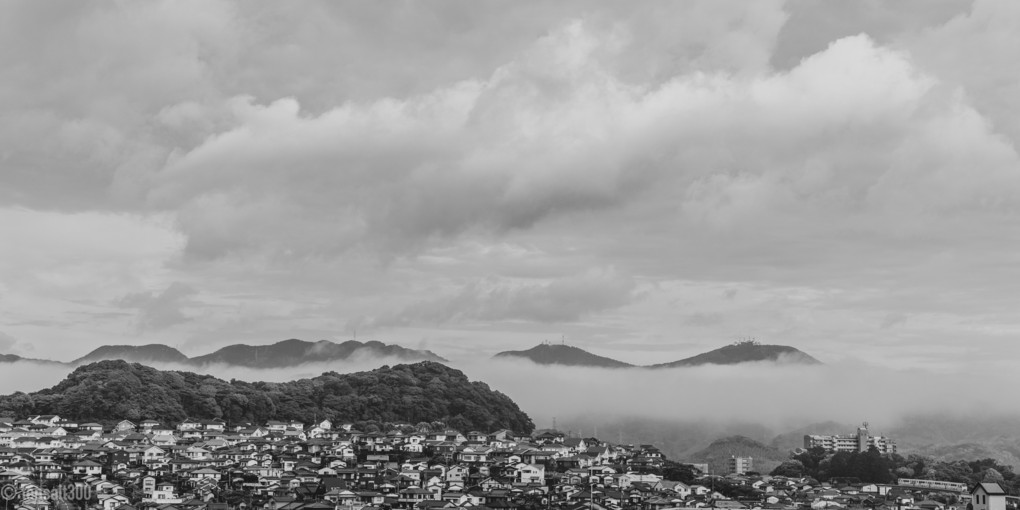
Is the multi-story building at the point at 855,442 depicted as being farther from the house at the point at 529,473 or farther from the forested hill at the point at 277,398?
the house at the point at 529,473

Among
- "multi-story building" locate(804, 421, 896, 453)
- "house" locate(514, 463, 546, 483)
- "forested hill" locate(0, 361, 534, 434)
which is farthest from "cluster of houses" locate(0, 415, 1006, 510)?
"multi-story building" locate(804, 421, 896, 453)

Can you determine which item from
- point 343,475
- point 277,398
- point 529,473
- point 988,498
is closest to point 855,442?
point 529,473

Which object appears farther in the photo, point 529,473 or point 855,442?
point 855,442

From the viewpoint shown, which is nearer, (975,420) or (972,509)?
(972,509)

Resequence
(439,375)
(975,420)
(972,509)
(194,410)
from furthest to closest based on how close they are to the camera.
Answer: (975,420)
(439,375)
(194,410)
(972,509)

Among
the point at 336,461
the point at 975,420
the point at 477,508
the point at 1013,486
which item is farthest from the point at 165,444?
the point at 975,420

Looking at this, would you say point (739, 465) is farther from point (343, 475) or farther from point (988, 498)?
point (343, 475)

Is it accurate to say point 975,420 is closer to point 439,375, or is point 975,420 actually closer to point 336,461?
point 439,375
